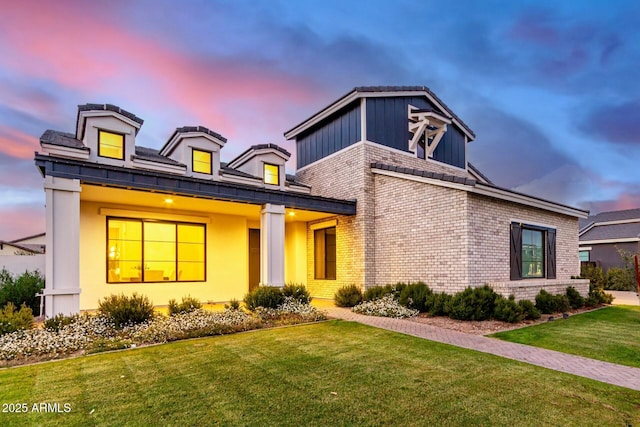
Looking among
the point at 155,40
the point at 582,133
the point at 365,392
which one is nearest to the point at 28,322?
the point at 365,392

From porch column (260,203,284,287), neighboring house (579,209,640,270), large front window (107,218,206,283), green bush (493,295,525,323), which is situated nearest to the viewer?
green bush (493,295,525,323)

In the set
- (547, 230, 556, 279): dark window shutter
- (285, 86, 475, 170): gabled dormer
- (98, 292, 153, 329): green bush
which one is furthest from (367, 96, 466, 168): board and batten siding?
(98, 292, 153, 329): green bush

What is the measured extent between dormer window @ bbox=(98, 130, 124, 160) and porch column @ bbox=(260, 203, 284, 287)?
15.6 feet

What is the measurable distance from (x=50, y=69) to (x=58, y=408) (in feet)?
36.8

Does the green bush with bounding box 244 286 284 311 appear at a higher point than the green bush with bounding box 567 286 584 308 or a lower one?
higher

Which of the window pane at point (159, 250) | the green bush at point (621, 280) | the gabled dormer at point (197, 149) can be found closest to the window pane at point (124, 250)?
the window pane at point (159, 250)

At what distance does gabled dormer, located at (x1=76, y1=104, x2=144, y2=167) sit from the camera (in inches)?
395

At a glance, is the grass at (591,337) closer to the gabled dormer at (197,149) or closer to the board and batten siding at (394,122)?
the board and batten siding at (394,122)

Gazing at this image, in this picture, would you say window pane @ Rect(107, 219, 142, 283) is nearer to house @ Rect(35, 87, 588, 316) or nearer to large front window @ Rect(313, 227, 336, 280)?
house @ Rect(35, 87, 588, 316)

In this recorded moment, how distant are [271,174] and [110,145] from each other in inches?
222

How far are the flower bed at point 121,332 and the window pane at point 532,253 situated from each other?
699 centimetres

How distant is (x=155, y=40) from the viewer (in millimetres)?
10781

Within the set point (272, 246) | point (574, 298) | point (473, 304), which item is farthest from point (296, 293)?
point (574, 298)

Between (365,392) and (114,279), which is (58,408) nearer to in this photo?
(365,392)
